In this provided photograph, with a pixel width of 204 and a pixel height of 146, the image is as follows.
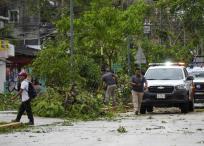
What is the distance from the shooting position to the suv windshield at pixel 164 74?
28344 mm

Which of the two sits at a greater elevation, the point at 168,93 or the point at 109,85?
the point at 168,93

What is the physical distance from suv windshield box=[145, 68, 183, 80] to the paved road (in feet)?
21.3

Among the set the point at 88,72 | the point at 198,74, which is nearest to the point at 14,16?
the point at 88,72

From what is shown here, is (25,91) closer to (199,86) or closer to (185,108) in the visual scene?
(185,108)

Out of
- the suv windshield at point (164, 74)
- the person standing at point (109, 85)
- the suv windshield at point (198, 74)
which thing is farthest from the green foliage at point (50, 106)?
the suv windshield at point (198, 74)

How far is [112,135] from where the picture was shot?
1711 centimetres

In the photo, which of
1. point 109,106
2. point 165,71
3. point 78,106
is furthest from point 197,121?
point 109,106

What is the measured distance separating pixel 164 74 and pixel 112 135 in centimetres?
1184

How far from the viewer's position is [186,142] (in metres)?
15.3

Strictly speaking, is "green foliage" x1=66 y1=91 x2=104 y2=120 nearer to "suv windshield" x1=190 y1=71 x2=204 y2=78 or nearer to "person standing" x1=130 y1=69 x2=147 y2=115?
"person standing" x1=130 y1=69 x2=147 y2=115

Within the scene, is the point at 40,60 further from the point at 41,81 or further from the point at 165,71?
the point at 165,71

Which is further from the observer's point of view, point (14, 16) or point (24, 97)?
point (14, 16)

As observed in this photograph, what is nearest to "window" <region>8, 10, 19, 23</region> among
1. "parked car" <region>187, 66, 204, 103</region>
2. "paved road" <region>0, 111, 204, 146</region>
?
"parked car" <region>187, 66, 204, 103</region>

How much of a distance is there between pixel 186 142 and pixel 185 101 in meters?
12.1
